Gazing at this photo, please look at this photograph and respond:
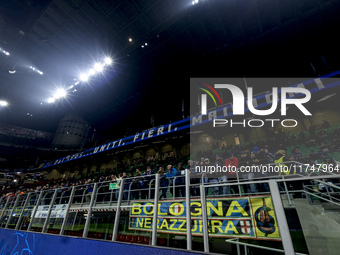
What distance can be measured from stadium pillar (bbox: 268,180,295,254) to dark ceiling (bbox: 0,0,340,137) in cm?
1285

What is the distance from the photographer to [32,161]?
30.1 m

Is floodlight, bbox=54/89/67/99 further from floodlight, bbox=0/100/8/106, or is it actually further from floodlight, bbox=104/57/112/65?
floodlight, bbox=104/57/112/65

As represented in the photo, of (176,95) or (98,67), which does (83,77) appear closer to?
(98,67)

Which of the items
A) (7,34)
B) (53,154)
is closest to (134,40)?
(7,34)

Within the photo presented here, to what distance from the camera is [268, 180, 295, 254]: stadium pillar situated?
1241mm

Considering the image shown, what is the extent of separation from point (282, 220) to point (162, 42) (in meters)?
14.9

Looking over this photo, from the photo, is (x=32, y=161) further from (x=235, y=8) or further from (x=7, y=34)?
(x=235, y=8)

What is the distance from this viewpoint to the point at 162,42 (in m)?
13.3

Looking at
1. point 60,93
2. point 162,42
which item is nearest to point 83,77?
point 60,93

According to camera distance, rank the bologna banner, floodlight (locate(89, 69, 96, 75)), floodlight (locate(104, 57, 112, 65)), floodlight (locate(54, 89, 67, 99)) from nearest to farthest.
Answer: the bologna banner → floodlight (locate(104, 57, 112, 65)) → floodlight (locate(89, 69, 96, 75)) → floodlight (locate(54, 89, 67, 99))

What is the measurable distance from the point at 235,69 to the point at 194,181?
1346 centimetres

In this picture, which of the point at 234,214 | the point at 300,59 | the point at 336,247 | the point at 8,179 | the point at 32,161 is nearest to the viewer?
the point at 234,214

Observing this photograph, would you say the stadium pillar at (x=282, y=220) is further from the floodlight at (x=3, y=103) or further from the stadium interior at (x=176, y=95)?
the floodlight at (x=3, y=103)

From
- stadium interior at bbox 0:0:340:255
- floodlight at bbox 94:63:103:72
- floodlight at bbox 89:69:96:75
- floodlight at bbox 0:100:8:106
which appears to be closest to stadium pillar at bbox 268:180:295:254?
stadium interior at bbox 0:0:340:255
